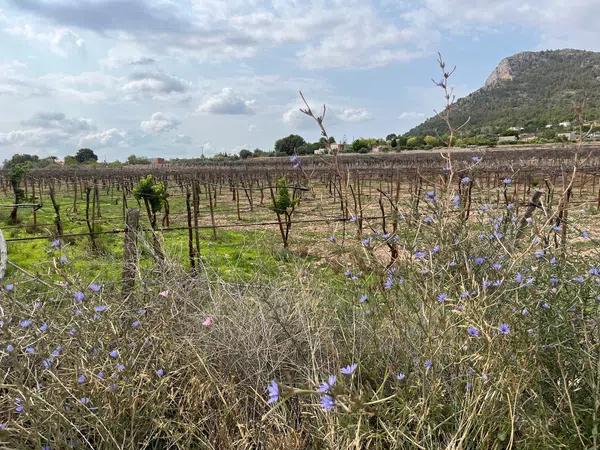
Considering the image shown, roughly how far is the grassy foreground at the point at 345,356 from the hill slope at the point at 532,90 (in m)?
71.7

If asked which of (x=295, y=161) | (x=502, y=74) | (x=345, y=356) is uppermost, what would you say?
(x=502, y=74)


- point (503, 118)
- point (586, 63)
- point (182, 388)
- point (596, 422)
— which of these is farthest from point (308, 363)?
point (586, 63)

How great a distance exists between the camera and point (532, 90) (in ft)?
315

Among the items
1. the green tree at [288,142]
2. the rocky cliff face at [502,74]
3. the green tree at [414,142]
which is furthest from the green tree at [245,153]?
the rocky cliff face at [502,74]

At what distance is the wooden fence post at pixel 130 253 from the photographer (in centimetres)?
298

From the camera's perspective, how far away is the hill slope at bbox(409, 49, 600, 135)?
77.6 m

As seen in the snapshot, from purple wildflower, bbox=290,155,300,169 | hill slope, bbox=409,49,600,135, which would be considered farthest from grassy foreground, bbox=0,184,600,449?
hill slope, bbox=409,49,600,135

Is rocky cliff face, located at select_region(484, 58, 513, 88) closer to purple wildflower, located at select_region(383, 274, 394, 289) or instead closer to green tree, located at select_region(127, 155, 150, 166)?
green tree, located at select_region(127, 155, 150, 166)

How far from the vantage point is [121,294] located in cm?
292

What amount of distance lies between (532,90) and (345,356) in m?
106

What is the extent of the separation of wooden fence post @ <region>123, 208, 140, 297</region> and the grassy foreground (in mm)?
185

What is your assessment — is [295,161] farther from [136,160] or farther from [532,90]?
[532,90]

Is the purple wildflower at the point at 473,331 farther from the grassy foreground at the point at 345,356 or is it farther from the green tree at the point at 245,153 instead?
the green tree at the point at 245,153

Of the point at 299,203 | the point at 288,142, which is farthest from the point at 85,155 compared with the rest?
the point at 299,203
